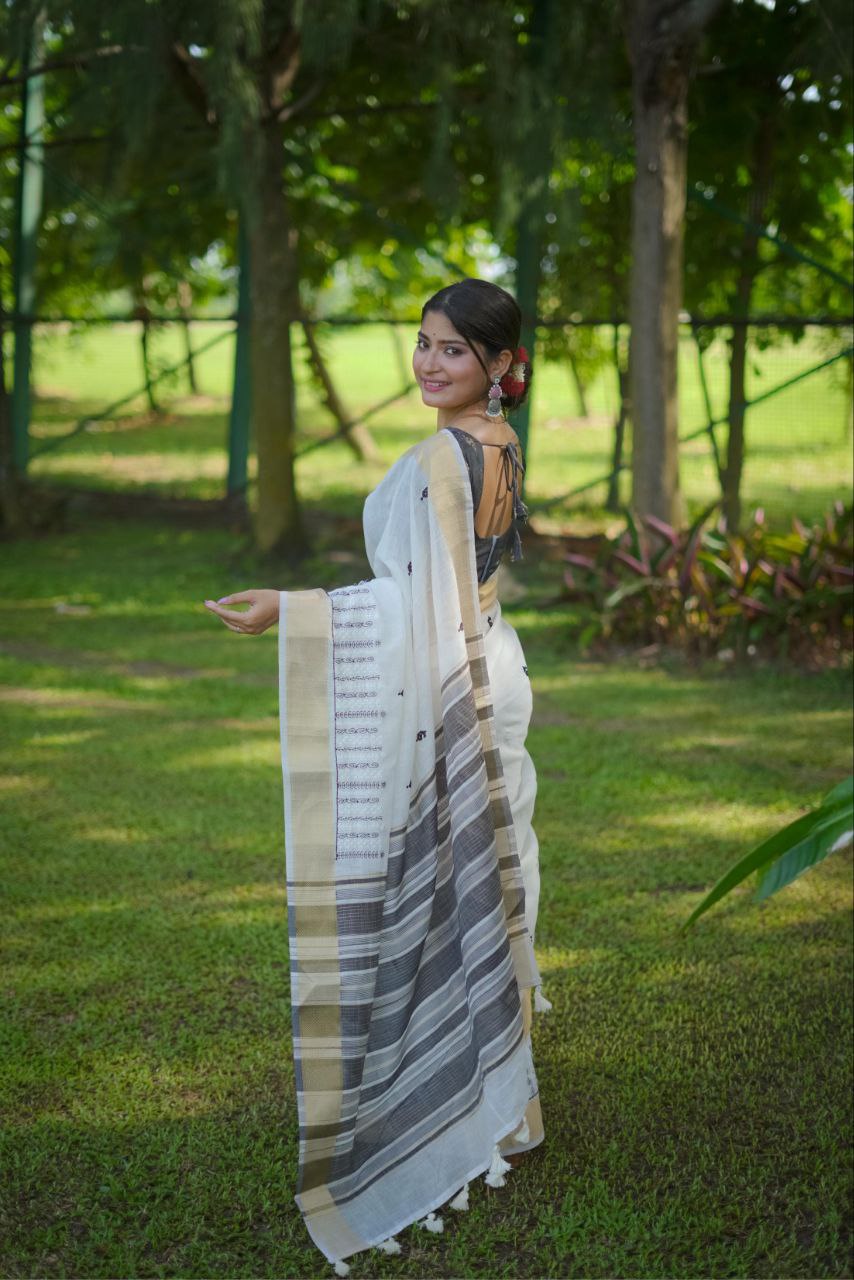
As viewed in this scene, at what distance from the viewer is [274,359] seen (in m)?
8.12

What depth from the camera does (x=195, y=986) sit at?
3.15m

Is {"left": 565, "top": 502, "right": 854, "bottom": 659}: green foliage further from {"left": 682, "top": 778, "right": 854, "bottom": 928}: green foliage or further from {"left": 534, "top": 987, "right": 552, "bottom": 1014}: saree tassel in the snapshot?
{"left": 682, "top": 778, "right": 854, "bottom": 928}: green foliage

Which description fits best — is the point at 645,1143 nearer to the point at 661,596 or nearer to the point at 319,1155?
the point at 319,1155

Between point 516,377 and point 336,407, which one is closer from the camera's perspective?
point 516,377

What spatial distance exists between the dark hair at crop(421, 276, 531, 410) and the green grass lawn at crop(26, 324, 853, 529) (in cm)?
722

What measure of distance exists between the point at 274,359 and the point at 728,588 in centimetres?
343

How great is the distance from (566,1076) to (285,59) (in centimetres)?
657

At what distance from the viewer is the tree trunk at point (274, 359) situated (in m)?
7.87

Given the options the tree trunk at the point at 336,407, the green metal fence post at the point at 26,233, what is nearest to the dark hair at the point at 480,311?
the tree trunk at the point at 336,407

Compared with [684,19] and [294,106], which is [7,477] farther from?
[684,19]

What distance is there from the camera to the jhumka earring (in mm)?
2328

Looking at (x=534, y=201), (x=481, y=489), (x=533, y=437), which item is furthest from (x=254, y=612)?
(x=533, y=437)

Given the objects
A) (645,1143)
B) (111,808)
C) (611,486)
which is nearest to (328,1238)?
(645,1143)

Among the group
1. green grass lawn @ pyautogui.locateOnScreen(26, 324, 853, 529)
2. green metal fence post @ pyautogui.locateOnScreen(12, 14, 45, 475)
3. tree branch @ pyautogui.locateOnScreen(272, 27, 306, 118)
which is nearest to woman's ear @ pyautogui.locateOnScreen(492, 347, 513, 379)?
tree branch @ pyautogui.locateOnScreen(272, 27, 306, 118)
